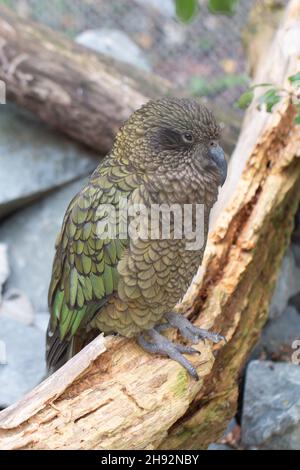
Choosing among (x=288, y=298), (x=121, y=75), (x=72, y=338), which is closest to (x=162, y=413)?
(x=72, y=338)

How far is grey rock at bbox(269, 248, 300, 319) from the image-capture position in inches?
170

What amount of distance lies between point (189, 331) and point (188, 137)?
83 centimetres

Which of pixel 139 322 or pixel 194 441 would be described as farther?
pixel 194 441

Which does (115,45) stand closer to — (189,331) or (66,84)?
(66,84)

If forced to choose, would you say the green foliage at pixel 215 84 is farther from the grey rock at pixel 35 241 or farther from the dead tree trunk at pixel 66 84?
the grey rock at pixel 35 241

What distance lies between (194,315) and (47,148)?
101 inches

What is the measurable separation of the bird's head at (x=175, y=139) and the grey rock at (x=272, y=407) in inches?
54.5

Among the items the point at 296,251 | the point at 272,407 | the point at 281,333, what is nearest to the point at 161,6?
the point at 296,251

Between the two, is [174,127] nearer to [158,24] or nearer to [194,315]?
[194,315]

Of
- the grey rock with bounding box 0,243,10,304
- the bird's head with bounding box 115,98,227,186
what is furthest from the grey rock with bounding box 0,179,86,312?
the bird's head with bounding box 115,98,227,186

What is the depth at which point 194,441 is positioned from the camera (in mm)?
2949

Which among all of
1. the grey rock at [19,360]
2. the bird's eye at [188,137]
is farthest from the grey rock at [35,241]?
the bird's eye at [188,137]

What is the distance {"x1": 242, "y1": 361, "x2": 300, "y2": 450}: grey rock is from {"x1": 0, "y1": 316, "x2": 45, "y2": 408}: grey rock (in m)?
1.21

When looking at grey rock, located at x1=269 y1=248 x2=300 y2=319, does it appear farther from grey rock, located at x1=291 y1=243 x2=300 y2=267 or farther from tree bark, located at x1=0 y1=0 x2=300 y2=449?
tree bark, located at x1=0 y1=0 x2=300 y2=449
